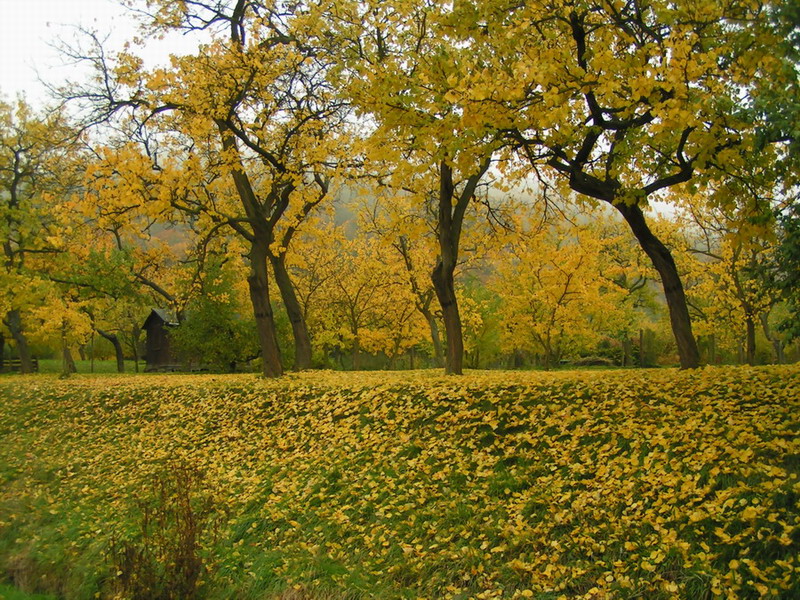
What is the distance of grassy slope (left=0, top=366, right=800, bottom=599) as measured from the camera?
4812 mm

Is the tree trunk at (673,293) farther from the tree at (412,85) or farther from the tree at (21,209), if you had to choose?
the tree at (21,209)

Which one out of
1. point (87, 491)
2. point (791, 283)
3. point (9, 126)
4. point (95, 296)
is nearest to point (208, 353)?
point (95, 296)

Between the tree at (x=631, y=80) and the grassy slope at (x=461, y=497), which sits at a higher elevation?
the tree at (x=631, y=80)

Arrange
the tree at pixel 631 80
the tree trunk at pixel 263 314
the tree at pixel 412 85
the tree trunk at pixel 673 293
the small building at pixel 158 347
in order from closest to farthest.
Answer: the tree at pixel 631 80, the tree at pixel 412 85, the tree trunk at pixel 673 293, the tree trunk at pixel 263 314, the small building at pixel 158 347

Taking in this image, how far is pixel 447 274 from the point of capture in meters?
11.6

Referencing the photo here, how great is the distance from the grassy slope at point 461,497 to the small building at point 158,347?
34577mm

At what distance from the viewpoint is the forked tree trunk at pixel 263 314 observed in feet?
47.7

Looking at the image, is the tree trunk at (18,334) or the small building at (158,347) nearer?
the tree trunk at (18,334)

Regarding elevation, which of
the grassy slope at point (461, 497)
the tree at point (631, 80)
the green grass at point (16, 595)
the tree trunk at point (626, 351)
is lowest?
the green grass at point (16, 595)

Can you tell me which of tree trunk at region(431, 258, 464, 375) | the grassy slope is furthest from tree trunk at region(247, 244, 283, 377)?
tree trunk at region(431, 258, 464, 375)

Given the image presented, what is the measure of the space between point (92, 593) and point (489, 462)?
5.01 m

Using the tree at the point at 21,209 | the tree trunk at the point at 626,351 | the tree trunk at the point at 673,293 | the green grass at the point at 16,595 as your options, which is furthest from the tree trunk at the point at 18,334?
the tree trunk at the point at 626,351

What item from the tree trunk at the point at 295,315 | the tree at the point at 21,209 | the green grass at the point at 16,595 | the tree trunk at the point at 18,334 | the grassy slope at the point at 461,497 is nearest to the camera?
the grassy slope at the point at 461,497

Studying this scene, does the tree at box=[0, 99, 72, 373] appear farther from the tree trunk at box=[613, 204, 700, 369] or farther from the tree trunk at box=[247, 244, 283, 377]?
the tree trunk at box=[613, 204, 700, 369]
